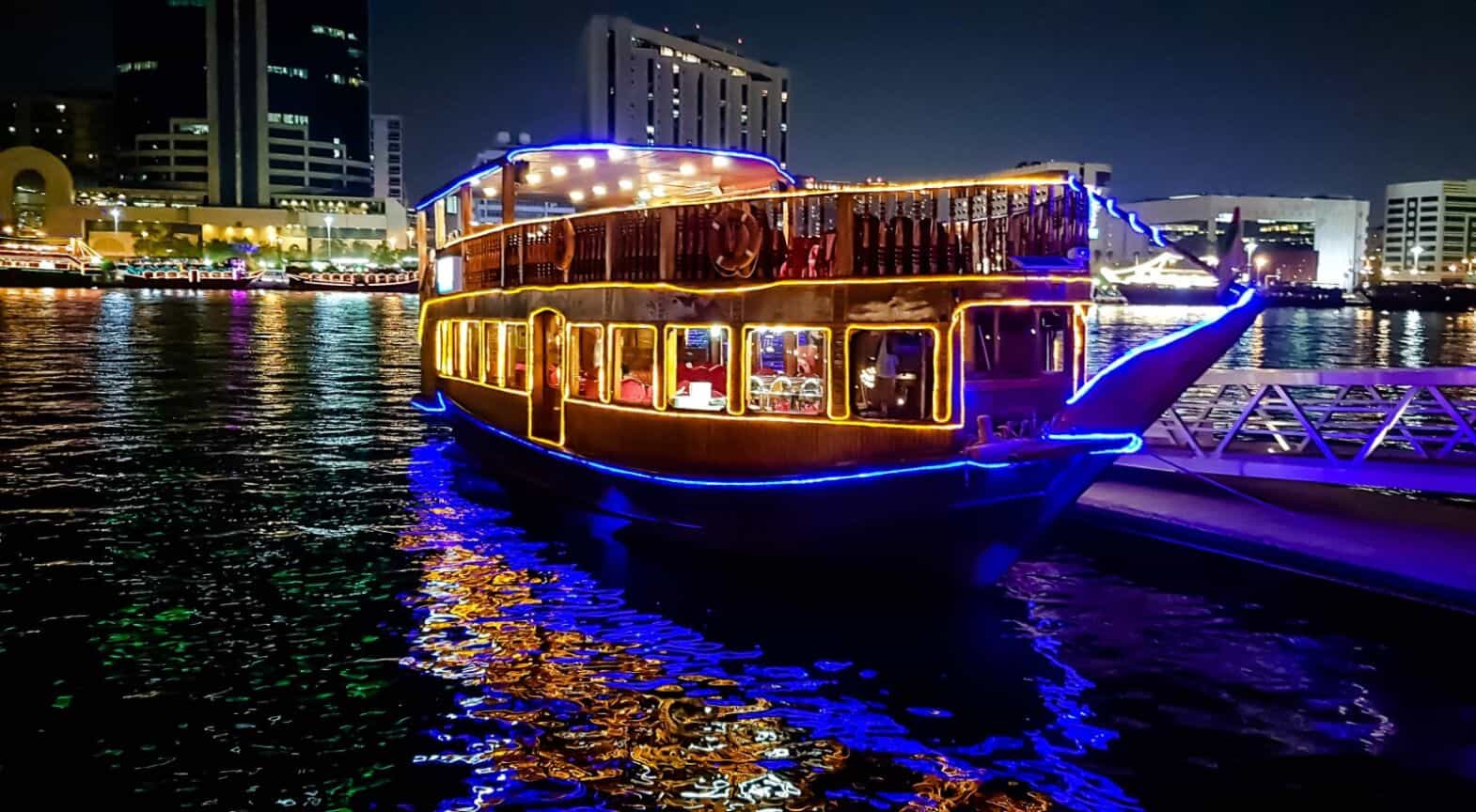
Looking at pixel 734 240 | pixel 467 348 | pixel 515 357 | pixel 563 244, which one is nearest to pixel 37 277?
pixel 467 348

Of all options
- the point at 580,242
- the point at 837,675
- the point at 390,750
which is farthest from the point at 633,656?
the point at 580,242

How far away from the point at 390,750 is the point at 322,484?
1249cm

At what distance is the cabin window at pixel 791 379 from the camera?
1425 cm

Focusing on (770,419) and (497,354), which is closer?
(770,419)

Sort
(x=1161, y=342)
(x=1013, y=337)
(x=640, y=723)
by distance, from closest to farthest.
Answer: (x=640, y=723) < (x=1161, y=342) < (x=1013, y=337)

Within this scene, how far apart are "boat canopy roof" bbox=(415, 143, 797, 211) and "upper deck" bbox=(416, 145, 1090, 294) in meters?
0.04

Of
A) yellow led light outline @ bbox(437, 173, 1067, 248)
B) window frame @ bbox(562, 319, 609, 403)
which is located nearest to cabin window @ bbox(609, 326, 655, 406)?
window frame @ bbox(562, 319, 609, 403)

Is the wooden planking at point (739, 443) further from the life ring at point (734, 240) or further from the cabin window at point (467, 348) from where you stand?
the cabin window at point (467, 348)

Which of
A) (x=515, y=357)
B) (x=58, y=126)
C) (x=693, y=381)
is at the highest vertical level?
(x=58, y=126)

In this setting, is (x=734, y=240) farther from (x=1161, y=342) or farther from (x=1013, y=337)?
(x=1161, y=342)

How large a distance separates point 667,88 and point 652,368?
166438 millimetres

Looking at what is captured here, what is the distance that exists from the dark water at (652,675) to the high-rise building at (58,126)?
656 ft

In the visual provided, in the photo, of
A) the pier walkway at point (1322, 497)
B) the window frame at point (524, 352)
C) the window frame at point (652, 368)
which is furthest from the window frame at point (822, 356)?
the window frame at point (524, 352)

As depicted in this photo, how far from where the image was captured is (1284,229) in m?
182
